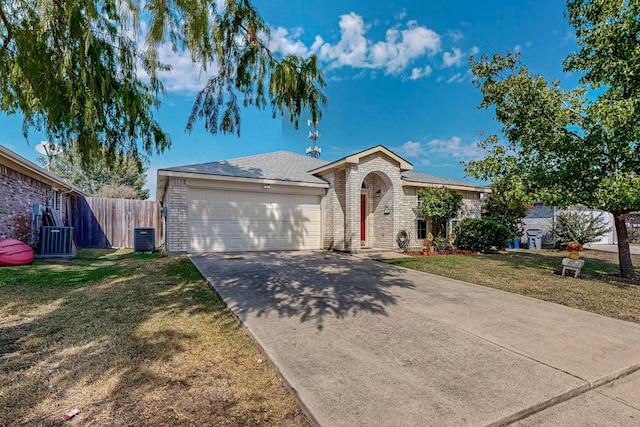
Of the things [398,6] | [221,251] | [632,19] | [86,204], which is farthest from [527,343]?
[86,204]

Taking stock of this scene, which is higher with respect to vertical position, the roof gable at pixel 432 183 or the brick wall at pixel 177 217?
the roof gable at pixel 432 183

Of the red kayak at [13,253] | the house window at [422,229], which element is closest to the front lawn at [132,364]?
the red kayak at [13,253]

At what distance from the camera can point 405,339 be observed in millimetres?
3396

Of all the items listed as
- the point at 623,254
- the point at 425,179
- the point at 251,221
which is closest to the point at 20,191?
the point at 251,221

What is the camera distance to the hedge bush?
40.3ft

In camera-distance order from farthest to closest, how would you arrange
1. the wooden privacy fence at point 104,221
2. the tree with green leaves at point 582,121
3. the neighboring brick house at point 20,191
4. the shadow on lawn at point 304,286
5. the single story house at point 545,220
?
1. the single story house at point 545,220
2. the wooden privacy fence at point 104,221
3. the neighboring brick house at point 20,191
4. the tree with green leaves at point 582,121
5. the shadow on lawn at point 304,286

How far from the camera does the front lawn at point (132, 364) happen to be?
2156 mm

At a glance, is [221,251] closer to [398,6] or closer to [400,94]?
[398,6]

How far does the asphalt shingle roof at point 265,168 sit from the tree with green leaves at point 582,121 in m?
6.63

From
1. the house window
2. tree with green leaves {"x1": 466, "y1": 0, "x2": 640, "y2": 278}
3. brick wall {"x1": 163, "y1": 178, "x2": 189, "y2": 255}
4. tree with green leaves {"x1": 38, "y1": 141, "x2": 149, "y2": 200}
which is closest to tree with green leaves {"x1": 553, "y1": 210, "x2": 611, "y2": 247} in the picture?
the house window

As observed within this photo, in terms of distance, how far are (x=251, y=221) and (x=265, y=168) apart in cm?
250

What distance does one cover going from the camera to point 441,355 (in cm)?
301

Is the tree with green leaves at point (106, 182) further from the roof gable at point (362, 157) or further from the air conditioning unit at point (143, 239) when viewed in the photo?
the roof gable at point (362, 157)

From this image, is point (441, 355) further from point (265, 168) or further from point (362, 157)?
point (265, 168)
